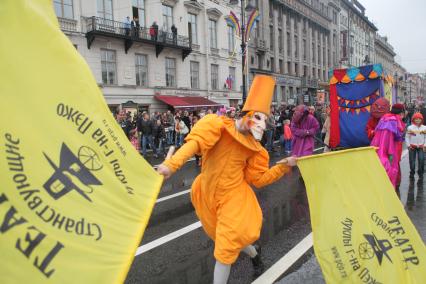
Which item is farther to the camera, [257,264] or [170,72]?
[170,72]

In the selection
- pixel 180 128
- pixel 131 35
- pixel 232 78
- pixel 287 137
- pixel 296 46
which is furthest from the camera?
pixel 296 46

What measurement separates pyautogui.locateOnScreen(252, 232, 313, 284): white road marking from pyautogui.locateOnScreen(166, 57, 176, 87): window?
22.5 m

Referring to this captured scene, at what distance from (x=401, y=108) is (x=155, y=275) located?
14.8 ft

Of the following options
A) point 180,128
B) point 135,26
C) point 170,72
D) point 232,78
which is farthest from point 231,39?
point 180,128

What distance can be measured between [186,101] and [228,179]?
23.1m

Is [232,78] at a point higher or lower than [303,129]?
higher

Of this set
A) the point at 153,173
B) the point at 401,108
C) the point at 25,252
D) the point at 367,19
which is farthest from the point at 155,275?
the point at 367,19

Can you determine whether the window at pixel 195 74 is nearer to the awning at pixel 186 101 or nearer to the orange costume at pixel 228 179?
the awning at pixel 186 101

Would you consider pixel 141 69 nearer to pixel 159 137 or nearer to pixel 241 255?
pixel 159 137

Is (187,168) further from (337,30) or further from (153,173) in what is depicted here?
(337,30)

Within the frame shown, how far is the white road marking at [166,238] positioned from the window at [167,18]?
22506mm

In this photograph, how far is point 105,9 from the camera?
22.1 meters

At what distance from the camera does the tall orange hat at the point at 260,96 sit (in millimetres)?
3434

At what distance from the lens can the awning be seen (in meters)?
24.6
